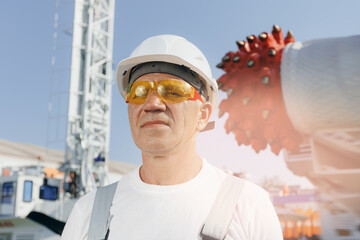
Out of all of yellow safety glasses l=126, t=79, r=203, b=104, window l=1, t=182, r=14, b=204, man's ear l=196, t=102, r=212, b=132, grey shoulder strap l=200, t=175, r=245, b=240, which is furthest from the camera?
window l=1, t=182, r=14, b=204

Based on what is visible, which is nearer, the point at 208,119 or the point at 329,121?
the point at 208,119

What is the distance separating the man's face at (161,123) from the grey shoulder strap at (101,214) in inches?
14.1

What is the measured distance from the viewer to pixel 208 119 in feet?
7.02

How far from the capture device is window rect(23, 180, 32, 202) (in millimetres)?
12578

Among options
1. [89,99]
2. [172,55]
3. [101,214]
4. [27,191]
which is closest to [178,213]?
[101,214]

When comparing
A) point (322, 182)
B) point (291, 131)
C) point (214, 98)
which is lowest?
point (214, 98)

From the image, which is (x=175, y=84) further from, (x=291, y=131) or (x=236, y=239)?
(x=291, y=131)

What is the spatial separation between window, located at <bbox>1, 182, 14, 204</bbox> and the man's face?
11.9 metres

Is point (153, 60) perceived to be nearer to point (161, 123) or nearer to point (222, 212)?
point (161, 123)

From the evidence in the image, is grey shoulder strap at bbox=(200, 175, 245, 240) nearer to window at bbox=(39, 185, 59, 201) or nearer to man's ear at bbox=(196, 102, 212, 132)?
man's ear at bbox=(196, 102, 212, 132)

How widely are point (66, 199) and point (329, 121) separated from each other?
8.73 m

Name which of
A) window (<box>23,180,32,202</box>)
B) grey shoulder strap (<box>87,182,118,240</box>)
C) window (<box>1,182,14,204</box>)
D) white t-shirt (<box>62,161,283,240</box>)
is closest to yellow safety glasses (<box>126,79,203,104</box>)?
Answer: white t-shirt (<box>62,161,283,240</box>)

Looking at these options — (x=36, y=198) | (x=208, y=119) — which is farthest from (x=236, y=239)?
(x=36, y=198)

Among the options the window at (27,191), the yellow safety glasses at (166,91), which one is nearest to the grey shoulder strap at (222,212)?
the yellow safety glasses at (166,91)
